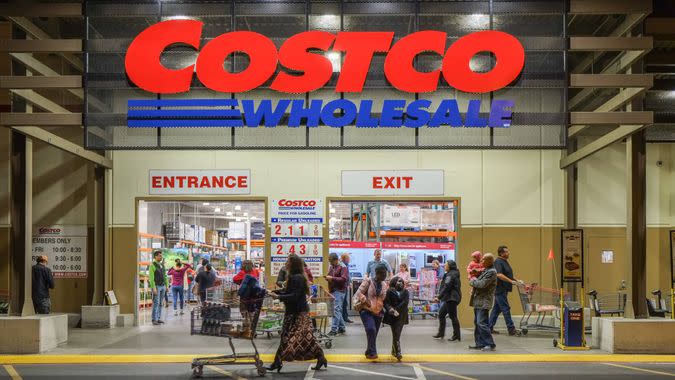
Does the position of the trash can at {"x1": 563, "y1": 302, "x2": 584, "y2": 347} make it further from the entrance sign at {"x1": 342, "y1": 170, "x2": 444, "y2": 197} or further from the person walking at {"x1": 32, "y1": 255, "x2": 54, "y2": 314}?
the person walking at {"x1": 32, "y1": 255, "x2": 54, "y2": 314}

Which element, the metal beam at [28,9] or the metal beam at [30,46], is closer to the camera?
the metal beam at [30,46]

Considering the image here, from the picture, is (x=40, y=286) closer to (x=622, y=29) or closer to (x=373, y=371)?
(x=373, y=371)

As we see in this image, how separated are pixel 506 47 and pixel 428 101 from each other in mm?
1835

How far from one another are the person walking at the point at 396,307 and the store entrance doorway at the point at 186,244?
844 centimetres

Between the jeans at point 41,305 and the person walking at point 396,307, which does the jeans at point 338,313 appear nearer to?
the person walking at point 396,307

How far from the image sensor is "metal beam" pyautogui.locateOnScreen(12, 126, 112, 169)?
48.6 feet

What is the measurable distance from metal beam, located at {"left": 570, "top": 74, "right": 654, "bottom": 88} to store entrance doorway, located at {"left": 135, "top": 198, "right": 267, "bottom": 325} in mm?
10090

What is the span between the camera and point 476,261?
15.9 m

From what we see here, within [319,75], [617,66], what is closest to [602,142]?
[617,66]

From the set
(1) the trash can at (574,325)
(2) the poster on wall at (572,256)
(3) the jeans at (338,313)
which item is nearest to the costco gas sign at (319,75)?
(2) the poster on wall at (572,256)

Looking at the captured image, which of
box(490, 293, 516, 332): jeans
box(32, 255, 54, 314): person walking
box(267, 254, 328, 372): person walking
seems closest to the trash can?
box(490, 293, 516, 332): jeans

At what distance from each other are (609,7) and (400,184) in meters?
6.43

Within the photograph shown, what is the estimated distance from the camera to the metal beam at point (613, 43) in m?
14.4

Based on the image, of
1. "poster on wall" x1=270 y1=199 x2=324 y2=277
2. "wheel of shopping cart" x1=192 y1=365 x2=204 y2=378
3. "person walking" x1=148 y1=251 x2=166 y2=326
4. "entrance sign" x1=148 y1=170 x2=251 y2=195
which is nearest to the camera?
"wheel of shopping cart" x1=192 y1=365 x2=204 y2=378
